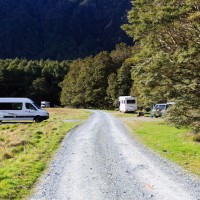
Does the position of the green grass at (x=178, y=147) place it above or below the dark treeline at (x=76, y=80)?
below

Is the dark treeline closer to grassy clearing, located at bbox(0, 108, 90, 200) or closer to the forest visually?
the forest

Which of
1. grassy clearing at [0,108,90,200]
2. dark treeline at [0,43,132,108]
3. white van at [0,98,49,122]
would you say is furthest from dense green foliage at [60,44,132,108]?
grassy clearing at [0,108,90,200]

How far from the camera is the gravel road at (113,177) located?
893 centimetres

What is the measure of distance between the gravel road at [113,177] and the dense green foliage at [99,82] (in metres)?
60.0

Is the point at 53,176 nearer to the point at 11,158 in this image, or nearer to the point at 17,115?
the point at 11,158

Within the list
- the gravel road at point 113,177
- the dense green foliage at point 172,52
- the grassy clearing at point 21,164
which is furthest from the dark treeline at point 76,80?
the gravel road at point 113,177

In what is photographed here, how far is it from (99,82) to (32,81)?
1358 inches

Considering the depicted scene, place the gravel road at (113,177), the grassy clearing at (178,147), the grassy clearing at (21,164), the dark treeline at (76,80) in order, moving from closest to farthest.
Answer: the gravel road at (113,177) < the grassy clearing at (21,164) < the grassy clearing at (178,147) < the dark treeline at (76,80)

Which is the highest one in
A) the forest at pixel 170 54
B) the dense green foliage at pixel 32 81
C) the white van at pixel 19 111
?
A: the dense green foliage at pixel 32 81

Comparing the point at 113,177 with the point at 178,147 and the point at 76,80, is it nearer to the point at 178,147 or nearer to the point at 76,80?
the point at 178,147

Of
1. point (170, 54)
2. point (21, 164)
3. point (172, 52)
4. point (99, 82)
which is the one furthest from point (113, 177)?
point (99, 82)

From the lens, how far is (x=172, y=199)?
8.41 m

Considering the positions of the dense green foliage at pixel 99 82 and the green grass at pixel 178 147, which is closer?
the green grass at pixel 178 147

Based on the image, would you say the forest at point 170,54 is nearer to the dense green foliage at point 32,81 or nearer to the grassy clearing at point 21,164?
the grassy clearing at point 21,164
